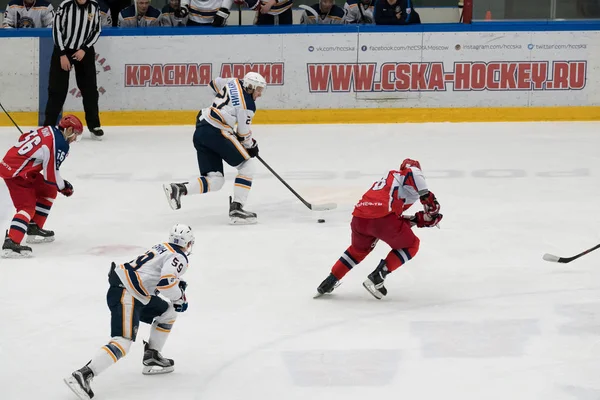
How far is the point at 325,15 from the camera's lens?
36.9ft

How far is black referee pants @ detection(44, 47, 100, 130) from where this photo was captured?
10.5 metres

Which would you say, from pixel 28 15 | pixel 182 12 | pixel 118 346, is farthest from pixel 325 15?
pixel 118 346

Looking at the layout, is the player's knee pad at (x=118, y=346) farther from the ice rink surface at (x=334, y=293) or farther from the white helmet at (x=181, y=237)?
the white helmet at (x=181, y=237)

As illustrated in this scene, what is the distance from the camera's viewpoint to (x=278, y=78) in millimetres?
10984

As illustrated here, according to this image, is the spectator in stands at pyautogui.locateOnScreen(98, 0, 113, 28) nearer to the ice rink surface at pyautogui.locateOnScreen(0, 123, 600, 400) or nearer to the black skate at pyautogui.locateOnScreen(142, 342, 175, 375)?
the ice rink surface at pyautogui.locateOnScreen(0, 123, 600, 400)

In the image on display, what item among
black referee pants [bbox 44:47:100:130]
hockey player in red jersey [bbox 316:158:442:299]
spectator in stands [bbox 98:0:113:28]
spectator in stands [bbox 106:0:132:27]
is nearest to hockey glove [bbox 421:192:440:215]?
hockey player in red jersey [bbox 316:158:442:299]

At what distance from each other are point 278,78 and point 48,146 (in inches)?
183

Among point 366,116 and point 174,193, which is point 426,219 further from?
point 366,116

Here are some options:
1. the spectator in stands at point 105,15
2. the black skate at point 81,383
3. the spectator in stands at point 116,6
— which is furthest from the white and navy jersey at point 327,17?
the black skate at point 81,383

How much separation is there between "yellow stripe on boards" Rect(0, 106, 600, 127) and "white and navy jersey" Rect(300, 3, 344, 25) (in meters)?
0.93

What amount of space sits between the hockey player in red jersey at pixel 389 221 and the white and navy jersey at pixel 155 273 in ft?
4.69

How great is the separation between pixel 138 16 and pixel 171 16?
0.33 metres

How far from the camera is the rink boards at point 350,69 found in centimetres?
1091

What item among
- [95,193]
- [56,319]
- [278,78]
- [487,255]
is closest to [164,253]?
[56,319]
